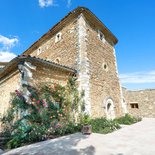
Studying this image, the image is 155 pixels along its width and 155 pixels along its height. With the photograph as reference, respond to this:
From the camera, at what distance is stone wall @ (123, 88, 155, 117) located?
1762 cm

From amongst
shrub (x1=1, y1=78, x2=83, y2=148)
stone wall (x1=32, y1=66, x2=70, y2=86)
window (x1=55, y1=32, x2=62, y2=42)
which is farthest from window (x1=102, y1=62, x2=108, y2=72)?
window (x1=55, y1=32, x2=62, y2=42)

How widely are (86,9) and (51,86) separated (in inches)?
235

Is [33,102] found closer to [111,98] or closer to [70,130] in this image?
[70,130]

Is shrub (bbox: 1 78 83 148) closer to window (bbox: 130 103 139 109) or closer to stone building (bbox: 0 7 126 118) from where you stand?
stone building (bbox: 0 7 126 118)

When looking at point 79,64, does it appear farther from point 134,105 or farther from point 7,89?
point 134,105

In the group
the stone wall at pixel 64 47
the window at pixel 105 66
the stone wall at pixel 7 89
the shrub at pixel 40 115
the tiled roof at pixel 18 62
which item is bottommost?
the shrub at pixel 40 115

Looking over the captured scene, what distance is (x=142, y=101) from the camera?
18234 millimetres

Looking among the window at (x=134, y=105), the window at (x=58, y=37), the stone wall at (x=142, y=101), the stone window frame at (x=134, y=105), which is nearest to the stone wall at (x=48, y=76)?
the window at (x=58, y=37)

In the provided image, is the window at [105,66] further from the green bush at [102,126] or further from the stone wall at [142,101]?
the stone wall at [142,101]

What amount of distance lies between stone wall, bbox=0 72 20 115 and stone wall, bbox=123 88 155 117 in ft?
49.8

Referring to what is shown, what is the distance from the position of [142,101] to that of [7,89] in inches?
661

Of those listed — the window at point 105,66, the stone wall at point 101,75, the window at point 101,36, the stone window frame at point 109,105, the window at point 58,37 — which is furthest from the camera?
the window at point 101,36

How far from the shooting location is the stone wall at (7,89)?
289 inches

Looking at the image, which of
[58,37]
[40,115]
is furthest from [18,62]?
[58,37]
